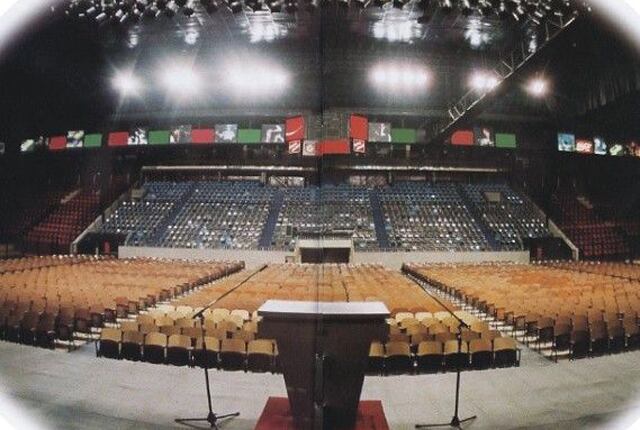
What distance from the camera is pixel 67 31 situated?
547 inches

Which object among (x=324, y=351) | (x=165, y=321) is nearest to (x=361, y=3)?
(x=165, y=321)

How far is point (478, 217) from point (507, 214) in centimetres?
195

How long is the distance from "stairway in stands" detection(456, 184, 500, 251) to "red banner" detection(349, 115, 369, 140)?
7648 millimetres

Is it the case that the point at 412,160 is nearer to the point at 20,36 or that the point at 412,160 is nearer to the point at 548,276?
the point at 548,276

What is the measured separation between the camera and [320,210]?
19.4m

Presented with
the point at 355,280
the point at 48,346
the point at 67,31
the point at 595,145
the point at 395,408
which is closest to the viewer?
the point at 395,408

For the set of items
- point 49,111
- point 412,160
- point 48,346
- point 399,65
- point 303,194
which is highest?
point 399,65

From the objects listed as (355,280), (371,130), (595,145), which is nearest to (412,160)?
(371,130)

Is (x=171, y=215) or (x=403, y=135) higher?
(x=403, y=135)

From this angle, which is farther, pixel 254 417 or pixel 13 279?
pixel 13 279

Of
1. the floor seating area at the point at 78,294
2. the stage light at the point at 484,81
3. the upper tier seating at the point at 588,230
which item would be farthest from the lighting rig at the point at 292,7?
the upper tier seating at the point at 588,230

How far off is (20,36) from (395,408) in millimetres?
16573

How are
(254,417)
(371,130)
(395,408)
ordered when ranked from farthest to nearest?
(371,130) < (395,408) < (254,417)

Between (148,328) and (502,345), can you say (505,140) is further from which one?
(148,328)
